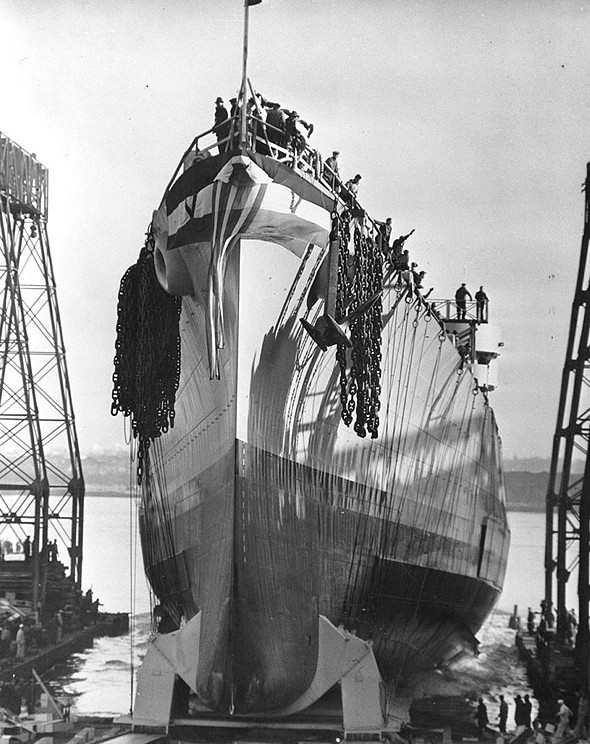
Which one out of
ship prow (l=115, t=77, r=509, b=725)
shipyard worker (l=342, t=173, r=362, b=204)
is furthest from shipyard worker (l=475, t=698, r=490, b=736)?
shipyard worker (l=342, t=173, r=362, b=204)

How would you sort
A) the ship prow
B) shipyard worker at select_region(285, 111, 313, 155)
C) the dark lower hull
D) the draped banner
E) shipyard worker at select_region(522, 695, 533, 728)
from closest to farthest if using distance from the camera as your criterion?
the draped banner, the ship prow, the dark lower hull, shipyard worker at select_region(285, 111, 313, 155), shipyard worker at select_region(522, 695, 533, 728)

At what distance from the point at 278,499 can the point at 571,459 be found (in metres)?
5.32

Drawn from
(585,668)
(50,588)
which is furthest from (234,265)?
(50,588)

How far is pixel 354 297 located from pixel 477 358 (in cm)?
856

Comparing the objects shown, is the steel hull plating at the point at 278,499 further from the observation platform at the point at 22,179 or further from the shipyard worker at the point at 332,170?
the observation platform at the point at 22,179

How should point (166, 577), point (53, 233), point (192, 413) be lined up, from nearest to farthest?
point (192, 413) < point (166, 577) < point (53, 233)

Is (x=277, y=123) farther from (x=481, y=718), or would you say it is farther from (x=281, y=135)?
(x=481, y=718)

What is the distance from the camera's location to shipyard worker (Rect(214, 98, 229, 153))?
342 inches

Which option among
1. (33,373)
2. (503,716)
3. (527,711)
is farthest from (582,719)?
(33,373)

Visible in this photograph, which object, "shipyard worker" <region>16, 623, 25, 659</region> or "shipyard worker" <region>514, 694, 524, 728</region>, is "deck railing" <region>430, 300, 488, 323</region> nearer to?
"shipyard worker" <region>514, 694, 524, 728</region>

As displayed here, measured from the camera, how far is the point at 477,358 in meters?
16.9

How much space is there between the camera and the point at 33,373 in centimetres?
1426

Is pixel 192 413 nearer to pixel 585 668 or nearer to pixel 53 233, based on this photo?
pixel 53 233

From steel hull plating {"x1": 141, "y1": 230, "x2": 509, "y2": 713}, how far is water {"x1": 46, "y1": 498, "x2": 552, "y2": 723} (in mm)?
1102
